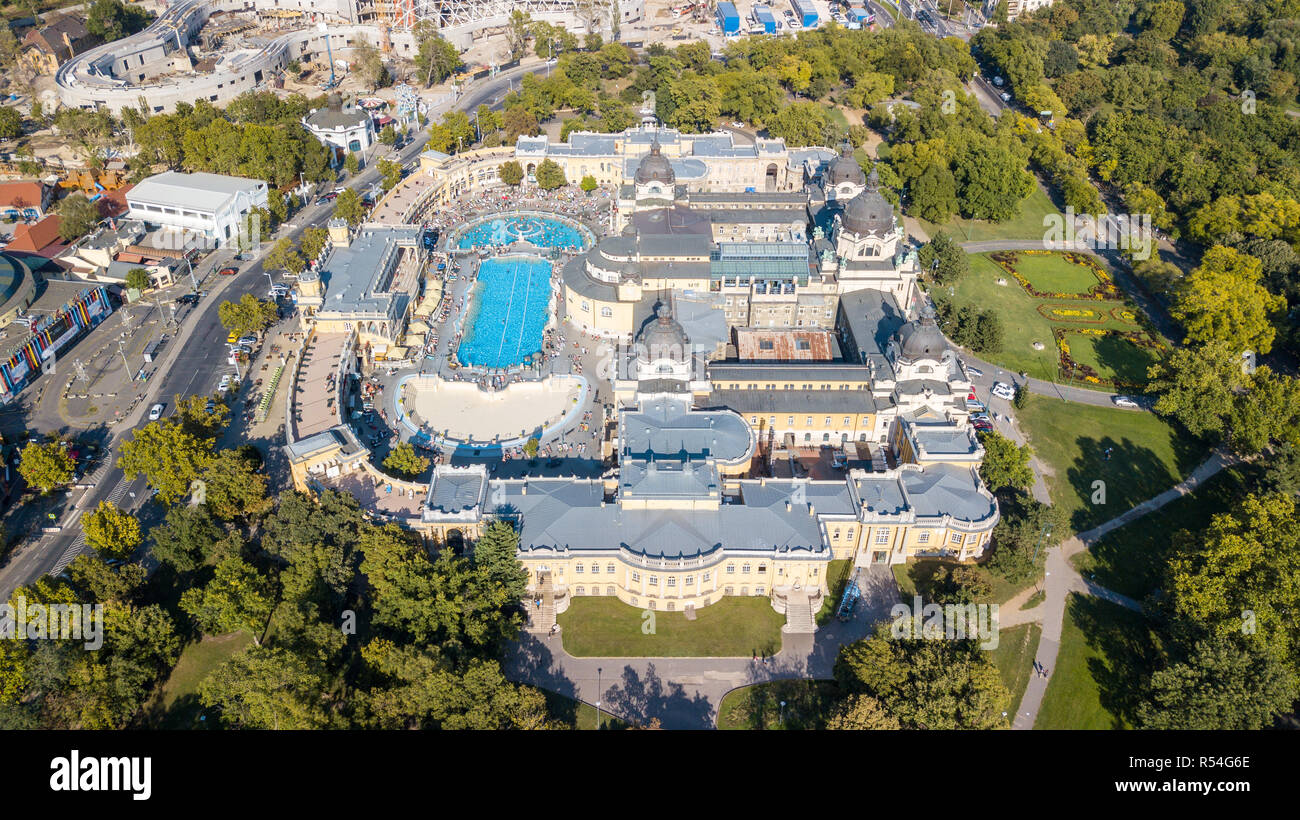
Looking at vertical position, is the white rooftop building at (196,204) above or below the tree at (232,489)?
above

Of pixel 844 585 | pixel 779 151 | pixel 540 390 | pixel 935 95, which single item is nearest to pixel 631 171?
pixel 779 151

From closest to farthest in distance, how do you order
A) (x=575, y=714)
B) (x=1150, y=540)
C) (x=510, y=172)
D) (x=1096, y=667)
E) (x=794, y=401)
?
(x=575, y=714), (x=1096, y=667), (x=1150, y=540), (x=794, y=401), (x=510, y=172)

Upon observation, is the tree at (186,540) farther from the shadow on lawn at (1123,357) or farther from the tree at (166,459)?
the shadow on lawn at (1123,357)

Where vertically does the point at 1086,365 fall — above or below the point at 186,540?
above

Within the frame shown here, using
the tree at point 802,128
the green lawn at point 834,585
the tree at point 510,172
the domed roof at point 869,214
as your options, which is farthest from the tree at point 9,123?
the green lawn at point 834,585

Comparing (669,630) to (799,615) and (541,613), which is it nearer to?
(541,613)

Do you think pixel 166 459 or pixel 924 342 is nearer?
pixel 166 459

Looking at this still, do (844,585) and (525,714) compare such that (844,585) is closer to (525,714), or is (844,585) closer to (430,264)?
(525,714)

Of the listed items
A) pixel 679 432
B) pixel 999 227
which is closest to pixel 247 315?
pixel 679 432
